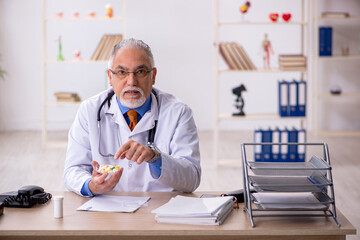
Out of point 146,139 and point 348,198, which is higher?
point 146,139

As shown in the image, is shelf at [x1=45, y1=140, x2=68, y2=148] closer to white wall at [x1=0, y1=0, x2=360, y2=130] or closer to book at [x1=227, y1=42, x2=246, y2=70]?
white wall at [x1=0, y1=0, x2=360, y2=130]

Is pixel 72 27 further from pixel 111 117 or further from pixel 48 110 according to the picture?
pixel 111 117

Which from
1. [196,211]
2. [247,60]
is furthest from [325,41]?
[196,211]

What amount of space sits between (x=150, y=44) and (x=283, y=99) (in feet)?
7.83

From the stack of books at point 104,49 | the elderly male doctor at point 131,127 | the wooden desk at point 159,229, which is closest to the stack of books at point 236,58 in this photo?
the stack of books at point 104,49

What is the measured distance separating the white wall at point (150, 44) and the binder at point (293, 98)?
6.08 feet

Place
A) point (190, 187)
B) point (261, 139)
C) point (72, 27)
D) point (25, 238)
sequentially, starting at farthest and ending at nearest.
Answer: point (72, 27) → point (261, 139) → point (190, 187) → point (25, 238)

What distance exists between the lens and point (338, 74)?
7535 millimetres

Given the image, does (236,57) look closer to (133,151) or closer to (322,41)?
(322,41)

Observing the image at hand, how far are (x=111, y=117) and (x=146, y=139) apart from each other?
7.2 inches

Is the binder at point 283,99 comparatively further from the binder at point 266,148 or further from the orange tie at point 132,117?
the orange tie at point 132,117

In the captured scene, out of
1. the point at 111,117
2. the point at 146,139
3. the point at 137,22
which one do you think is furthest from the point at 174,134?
the point at 137,22

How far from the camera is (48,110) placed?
7.49 metres

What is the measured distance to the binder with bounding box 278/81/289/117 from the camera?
18.2 feet
